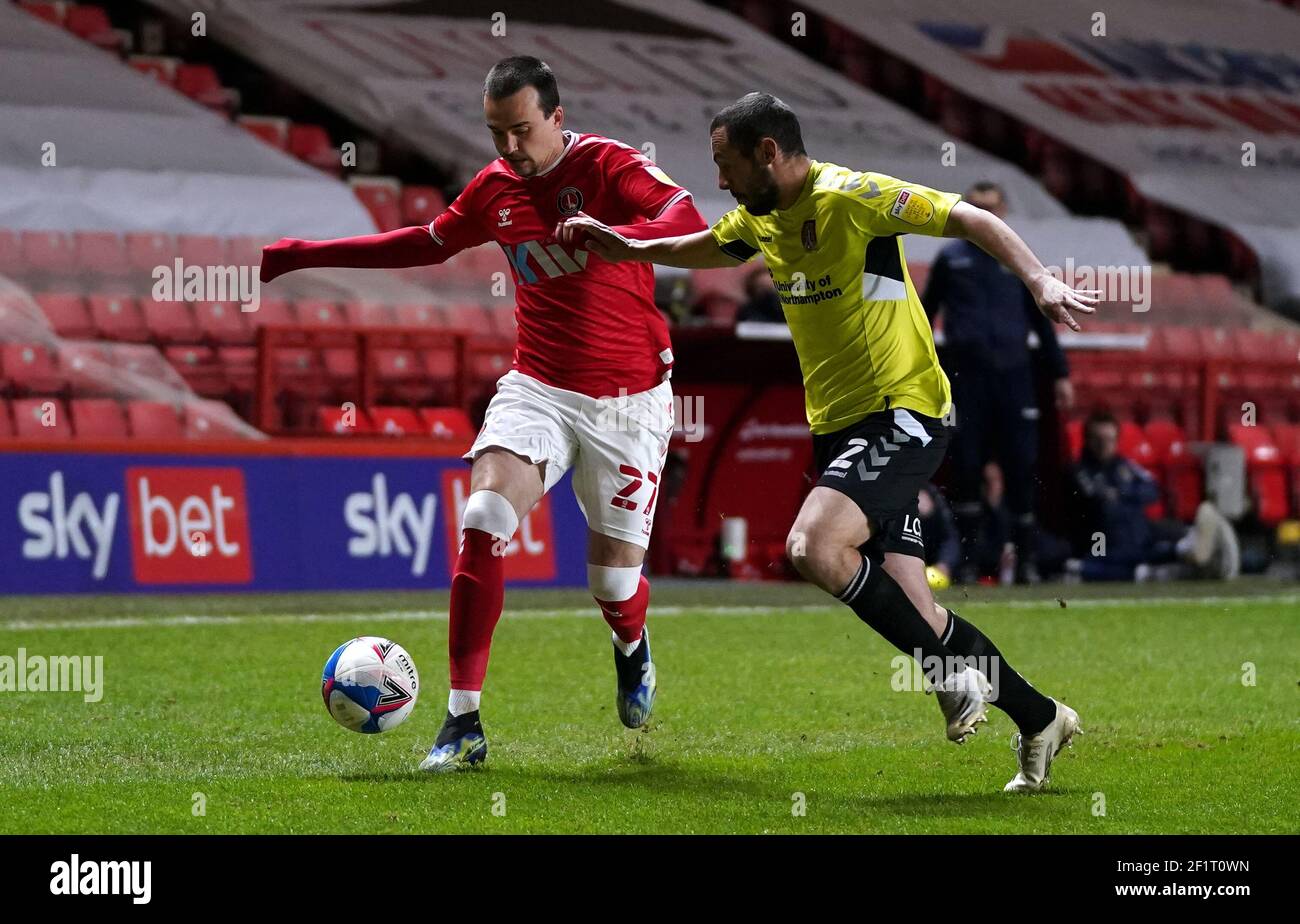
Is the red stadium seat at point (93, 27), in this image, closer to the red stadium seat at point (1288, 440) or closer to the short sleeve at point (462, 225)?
the red stadium seat at point (1288, 440)

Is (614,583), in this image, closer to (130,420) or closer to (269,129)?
(130,420)

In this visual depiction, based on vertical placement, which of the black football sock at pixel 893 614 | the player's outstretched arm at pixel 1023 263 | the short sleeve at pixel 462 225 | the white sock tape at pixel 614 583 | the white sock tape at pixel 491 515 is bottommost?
the black football sock at pixel 893 614

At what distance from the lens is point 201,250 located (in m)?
16.0

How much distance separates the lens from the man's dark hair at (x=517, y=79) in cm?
562

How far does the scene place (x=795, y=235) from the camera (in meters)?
5.34

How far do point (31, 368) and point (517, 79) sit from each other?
822 cm

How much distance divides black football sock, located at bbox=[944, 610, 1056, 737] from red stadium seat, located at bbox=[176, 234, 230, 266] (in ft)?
38.1

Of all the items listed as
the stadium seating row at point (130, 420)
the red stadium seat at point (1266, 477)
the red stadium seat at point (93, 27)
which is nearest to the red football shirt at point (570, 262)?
the stadium seating row at point (130, 420)

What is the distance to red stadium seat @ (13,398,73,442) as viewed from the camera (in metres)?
12.4

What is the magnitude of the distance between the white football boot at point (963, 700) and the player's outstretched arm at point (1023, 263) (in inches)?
41.3

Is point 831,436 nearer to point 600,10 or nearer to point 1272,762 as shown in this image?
point 1272,762

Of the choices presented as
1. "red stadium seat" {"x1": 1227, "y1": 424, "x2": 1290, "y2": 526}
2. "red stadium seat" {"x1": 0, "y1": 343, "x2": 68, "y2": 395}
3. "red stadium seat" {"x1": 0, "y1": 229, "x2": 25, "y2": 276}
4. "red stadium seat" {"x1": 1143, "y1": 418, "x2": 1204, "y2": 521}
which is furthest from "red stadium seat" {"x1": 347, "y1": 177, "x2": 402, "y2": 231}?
"red stadium seat" {"x1": 1227, "y1": 424, "x2": 1290, "y2": 526}

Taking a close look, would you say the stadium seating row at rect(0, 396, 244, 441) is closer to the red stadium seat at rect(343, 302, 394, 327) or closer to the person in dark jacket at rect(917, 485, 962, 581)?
the red stadium seat at rect(343, 302, 394, 327)

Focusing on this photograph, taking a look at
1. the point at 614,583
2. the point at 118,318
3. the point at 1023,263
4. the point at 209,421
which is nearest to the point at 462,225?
the point at 614,583
